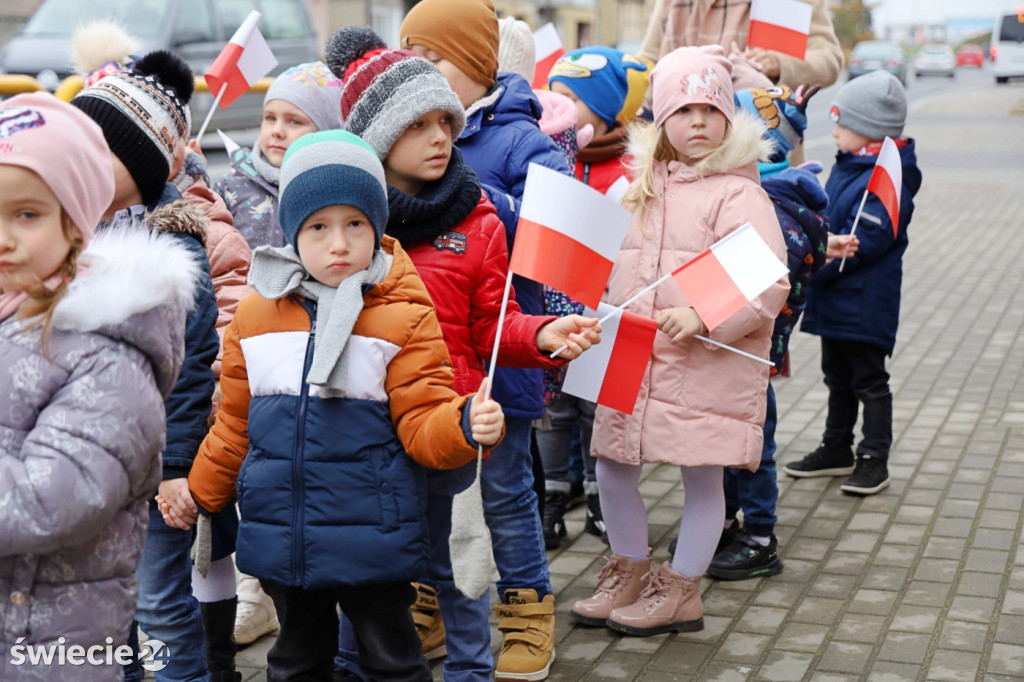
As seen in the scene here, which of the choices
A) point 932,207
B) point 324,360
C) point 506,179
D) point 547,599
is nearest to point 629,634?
point 547,599

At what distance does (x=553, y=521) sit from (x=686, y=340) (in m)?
1.22

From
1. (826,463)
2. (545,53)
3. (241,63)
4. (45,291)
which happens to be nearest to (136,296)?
(45,291)

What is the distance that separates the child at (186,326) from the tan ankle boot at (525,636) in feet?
2.94

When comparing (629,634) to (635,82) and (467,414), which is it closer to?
(467,414)

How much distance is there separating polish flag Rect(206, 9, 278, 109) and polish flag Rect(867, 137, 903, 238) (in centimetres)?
252

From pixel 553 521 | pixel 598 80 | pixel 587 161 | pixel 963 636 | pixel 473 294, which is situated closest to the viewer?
pixel 473 294

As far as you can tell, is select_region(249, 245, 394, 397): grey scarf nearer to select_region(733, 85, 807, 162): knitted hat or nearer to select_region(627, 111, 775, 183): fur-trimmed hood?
select_region(627, 111, 775, 183): fur-trimmed hood

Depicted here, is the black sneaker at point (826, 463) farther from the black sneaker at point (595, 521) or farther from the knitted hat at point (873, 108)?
the knitted hat at point (873, 108)

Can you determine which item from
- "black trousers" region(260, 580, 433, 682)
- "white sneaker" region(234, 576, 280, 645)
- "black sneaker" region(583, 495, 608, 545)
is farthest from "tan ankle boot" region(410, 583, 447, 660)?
"black sneaker" region(583, 495, 608, 545)

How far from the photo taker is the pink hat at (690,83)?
3.89m

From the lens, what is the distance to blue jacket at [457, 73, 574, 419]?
3.70 metres

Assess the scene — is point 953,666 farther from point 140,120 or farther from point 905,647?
point 140,120

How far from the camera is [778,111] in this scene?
15.4 feet

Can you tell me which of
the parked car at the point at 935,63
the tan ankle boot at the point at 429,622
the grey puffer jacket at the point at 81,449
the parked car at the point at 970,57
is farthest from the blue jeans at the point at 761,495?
the parked car at the point at 970,57
